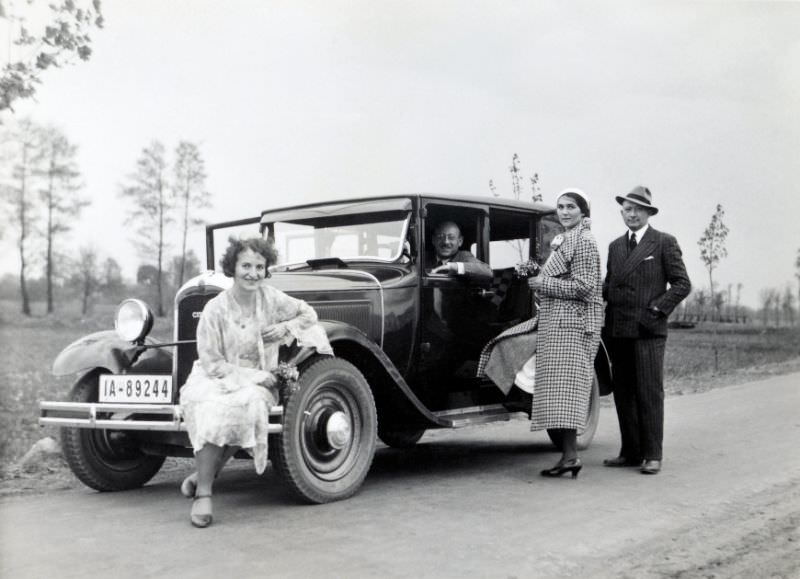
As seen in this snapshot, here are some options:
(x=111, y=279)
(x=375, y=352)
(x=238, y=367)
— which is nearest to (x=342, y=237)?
(x=375, y=352)

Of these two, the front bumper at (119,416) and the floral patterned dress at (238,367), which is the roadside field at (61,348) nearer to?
the front bumper at (119,416)

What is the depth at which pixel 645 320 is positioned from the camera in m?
5.43

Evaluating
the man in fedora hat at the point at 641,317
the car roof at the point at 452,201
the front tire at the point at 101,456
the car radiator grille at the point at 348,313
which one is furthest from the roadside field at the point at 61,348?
the man in fedora hat at the point at 641,317

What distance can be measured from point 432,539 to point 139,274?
17.1 meters

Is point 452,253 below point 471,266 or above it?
above

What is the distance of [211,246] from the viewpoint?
6.21 m

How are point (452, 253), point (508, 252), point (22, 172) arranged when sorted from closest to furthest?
point (452, 253), point (22, 172), point (508, 252)

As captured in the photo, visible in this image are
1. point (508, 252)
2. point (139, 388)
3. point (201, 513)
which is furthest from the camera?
point (508, 252)

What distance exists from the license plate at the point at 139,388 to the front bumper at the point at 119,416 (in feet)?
0.26

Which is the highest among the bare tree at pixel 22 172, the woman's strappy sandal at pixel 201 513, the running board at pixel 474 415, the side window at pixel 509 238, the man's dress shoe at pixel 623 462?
the bare tree at pixel 22 172

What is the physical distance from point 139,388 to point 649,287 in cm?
346

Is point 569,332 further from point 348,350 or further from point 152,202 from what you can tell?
point 152,202

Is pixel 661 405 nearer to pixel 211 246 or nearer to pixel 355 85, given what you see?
pixel 355 85

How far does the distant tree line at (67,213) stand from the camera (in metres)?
5.49
